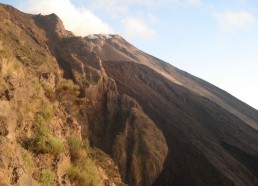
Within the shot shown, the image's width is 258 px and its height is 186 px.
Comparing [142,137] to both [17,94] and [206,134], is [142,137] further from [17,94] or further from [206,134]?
[17,94]

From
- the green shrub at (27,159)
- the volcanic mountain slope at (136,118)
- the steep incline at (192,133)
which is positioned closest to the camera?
the green shrub at (27,159)

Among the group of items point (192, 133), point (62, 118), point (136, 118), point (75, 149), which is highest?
point (62, 118)

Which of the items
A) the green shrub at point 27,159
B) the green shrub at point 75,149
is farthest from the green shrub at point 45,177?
the green shrub at point 75,149

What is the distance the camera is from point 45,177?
724 centimetres

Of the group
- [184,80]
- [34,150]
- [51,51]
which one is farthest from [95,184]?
[184,80]

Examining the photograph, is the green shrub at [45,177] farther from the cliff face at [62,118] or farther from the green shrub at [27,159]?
the green shrub at [27,159]

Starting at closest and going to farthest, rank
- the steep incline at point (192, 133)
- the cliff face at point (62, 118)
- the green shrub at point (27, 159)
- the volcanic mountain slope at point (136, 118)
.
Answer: the green shrub at point (27, 159), the cliff face at point (62, 118), the volcanic mountain slope at point (136, 118), the steep incline at point (192, 133)

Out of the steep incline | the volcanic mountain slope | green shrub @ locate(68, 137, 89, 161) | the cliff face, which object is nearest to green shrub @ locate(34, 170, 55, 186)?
the cliff face

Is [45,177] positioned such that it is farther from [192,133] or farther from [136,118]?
[192,133]

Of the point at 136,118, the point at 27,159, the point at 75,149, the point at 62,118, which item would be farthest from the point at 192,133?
the point at 27,159

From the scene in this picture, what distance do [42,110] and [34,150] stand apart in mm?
2113

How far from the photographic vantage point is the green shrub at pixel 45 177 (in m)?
7.09

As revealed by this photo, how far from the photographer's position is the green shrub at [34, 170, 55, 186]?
7094 millimetres

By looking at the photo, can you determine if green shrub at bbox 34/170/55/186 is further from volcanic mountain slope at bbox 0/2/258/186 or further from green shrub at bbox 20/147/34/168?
volcanic mountain slope at bbox 0/2/258/186
